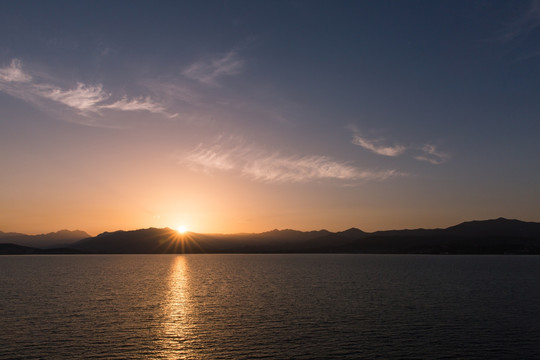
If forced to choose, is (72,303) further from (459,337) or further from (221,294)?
(459,337)

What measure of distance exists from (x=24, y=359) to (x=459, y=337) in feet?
213

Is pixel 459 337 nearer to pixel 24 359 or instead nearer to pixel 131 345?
pixel 131 345

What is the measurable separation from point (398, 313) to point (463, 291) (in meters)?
53.6

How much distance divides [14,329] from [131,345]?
2510 centimetres

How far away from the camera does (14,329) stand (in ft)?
216

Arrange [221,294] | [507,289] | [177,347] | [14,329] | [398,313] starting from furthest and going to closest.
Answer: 1. [507,289]
2. [221,294]
3. [398,313]
4. [14,329]
5. [177,347]

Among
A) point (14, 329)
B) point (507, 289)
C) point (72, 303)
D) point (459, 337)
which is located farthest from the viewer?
point (507, 289)

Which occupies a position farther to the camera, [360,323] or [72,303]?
[72,303]

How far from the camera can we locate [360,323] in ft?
235

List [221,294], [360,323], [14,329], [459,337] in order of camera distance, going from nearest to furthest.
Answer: [459,337] < [14,329] < [360,323] < [221,294]

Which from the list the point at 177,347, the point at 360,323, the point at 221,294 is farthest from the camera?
the point at 221,294

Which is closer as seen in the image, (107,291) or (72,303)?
(72,303)

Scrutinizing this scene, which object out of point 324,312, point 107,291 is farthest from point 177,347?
point 107,291

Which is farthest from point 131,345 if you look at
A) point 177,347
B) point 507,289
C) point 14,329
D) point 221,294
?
point 507,289
